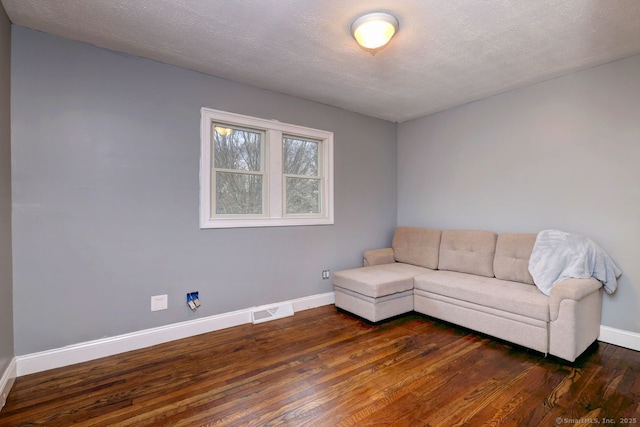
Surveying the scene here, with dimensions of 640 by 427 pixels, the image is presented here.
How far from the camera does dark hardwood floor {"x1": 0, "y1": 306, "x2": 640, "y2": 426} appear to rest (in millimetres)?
1722

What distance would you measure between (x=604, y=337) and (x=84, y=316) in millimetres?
4394

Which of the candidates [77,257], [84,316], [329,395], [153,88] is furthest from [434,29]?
[84,316]

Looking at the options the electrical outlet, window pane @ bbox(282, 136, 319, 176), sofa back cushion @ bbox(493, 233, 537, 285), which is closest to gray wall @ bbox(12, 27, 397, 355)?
the electrical outlet

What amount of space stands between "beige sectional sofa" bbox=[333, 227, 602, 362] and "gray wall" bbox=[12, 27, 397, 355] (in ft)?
3.59

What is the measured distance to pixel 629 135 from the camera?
259 centimetres

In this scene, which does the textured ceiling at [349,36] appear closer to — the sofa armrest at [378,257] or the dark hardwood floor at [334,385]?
the sofa armrest at [378,257]

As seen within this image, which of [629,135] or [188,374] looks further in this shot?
[629,135]

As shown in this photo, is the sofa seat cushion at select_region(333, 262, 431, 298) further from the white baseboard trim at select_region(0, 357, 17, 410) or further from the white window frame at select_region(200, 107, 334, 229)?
the white baseboard trim at select_region(0, 357, 17, 410)

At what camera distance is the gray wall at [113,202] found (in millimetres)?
2205

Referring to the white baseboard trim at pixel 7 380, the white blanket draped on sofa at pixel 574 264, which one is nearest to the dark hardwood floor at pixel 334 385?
the white baseboard trim at pixel 7 380

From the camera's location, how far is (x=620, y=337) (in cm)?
260

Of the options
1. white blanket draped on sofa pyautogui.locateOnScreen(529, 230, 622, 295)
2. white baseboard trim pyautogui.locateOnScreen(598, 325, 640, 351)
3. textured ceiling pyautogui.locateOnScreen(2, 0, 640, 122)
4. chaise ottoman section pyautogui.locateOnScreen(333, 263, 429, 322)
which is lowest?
white baseboard trim pyautogui.locateOnScreen(598, 325, 640, 351)

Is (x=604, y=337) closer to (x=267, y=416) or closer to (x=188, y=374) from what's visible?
(x=267, y=416)

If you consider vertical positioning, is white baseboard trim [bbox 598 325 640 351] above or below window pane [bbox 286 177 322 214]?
below
